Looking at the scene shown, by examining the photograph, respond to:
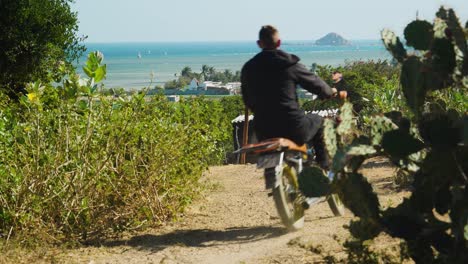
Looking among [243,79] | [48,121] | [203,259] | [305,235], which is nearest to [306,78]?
[243,79]

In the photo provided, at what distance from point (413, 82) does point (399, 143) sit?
318 mm

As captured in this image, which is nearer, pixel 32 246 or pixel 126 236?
pixel 32 246

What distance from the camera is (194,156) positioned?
8.16 m

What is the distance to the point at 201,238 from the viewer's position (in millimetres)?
6867

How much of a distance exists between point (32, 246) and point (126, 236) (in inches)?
35.1

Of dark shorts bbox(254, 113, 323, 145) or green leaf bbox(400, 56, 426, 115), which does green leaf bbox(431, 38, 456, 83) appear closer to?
green leaf bbox(400, 56, 426, 115)

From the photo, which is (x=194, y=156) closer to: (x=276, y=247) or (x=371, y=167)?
(x=276, y=247)

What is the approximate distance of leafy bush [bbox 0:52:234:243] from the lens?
6.44 meters

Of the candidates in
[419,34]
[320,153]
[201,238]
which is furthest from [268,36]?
[419,34]

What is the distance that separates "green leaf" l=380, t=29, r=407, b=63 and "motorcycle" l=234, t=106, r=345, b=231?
2.02 m

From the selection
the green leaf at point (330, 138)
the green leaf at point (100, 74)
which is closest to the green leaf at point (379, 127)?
the green leaf at point (330, 138)

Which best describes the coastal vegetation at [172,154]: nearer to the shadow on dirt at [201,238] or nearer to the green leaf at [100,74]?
the green leaf at [100,74]

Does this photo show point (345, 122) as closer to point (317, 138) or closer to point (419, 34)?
point (419, 34)

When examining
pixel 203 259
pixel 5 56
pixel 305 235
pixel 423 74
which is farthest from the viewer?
pixel 5 56
